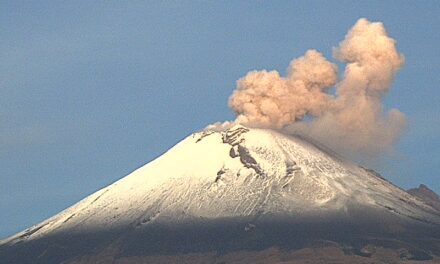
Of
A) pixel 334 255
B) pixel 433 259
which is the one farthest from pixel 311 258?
pixel 433 259

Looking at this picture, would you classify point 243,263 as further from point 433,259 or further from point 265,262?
point 433,259

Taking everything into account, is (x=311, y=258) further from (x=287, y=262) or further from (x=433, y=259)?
(x=433, y=259)

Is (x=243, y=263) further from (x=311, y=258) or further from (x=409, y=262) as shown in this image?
(x=409, y=262)

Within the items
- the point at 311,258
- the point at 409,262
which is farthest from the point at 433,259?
the point at 311,258

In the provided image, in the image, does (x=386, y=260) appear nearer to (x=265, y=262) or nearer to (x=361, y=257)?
(x=361, y=257)

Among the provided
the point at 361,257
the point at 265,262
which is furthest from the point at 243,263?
the point at 361,257
